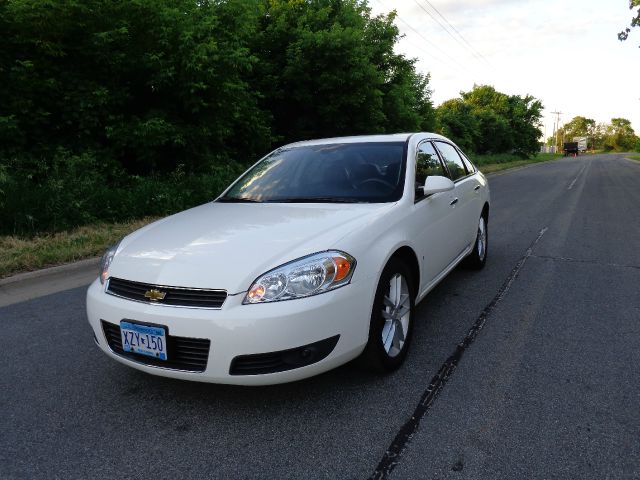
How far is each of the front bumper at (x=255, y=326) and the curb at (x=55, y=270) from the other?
11.7ft

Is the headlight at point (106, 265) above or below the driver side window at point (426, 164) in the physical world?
below

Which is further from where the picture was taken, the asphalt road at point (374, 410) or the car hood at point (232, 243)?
the car hood at point (232, 243)

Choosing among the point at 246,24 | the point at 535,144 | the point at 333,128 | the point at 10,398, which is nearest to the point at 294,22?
the point at 333,128

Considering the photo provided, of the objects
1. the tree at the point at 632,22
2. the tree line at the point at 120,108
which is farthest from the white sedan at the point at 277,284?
the tree at the point at 632,22

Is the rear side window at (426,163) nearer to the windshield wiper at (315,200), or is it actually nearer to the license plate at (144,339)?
the windshield wiper at (315,200)

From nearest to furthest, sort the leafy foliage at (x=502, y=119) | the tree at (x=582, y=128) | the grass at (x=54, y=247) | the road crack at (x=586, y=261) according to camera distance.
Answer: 1. the road crack at (x=586, y=261)
2. the grass at (x=54, y=247)
3. the leafy foliage at (x=502, y=119)
4. the tree at (x=582, y=128)

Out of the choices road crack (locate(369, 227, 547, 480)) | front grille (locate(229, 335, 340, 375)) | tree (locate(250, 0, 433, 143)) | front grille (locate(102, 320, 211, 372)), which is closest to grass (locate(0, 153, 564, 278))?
front grille (locate(102, 320, 211, 372))

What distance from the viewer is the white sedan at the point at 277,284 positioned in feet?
7.58

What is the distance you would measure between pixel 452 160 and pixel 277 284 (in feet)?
10.1

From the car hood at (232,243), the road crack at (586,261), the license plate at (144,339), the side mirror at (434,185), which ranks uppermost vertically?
the side mirror at (434,185)

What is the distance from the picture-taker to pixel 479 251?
5.34 m

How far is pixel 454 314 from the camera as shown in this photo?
13.2 ft

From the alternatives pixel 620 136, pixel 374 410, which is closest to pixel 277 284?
pixel 374 410

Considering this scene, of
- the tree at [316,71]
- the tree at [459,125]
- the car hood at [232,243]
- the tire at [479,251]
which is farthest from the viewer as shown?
the tree at [459,125]
